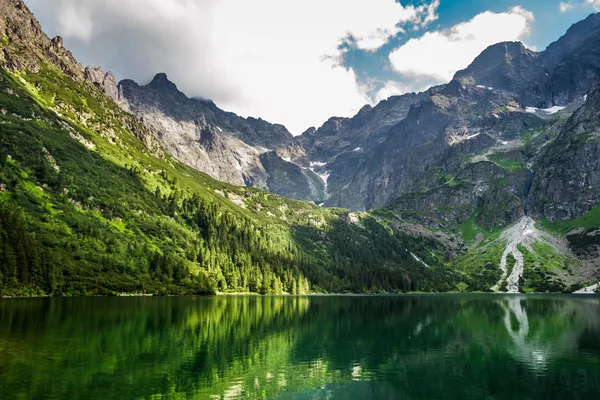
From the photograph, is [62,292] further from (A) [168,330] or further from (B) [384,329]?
(B) [384,329]

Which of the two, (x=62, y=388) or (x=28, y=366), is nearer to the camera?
(x=62, y=388)

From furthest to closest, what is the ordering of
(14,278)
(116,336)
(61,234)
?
(61,234) → (14,278) → (116,336)

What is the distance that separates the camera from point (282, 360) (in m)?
48.4

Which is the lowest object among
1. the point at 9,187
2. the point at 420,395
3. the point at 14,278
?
the point at 420,395

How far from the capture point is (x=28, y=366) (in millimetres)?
38750

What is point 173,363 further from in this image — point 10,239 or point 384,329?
point 10,239

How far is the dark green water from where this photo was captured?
115ft

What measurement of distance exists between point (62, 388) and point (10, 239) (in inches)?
5109

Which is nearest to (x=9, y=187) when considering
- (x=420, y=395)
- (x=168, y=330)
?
(x=168, y=330)

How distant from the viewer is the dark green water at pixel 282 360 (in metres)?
35.2

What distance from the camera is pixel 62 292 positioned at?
144 m

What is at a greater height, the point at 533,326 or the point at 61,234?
the point at 61,234

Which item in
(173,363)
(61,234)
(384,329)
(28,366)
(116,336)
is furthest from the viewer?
(61,234)

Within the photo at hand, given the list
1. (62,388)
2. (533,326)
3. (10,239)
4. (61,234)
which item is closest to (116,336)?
(62,388)
